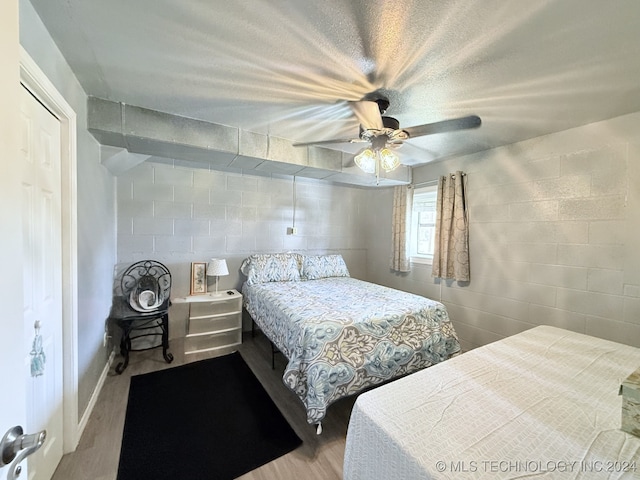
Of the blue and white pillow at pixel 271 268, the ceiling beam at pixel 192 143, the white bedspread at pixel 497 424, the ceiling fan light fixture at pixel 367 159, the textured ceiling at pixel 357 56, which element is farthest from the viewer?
the blue and white pillow at pixel 271 268

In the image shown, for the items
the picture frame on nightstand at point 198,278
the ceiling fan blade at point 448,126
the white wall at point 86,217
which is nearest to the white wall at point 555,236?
the ceiling fan blade at point 448,126

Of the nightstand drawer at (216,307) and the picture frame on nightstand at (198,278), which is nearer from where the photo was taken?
the nightstand drawer at (216,307)

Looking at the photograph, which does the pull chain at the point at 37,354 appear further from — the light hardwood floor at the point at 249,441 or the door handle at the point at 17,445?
the door handle at the point at 17,445

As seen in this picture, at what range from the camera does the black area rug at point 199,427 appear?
1.50 meters

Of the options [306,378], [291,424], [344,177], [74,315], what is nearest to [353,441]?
[306,378]

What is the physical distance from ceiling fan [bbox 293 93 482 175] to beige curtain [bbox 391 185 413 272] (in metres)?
1.61

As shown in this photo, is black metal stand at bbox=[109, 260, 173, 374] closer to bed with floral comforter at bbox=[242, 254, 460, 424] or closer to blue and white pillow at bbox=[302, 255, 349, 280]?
bed with floral comforter at bbox=[242, 254, 460, 424]

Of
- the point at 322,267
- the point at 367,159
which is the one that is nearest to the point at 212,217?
the point at 322,267

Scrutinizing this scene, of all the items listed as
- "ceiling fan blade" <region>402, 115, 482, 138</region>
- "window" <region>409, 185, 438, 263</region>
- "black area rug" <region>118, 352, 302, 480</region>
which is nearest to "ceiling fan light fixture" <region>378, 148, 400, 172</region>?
"ceiling fan blade" <region>402, 115, 482, 138</region>

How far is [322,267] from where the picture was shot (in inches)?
143

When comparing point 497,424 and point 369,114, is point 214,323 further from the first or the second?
point 497,424

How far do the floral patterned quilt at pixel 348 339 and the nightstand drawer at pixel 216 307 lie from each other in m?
0.58

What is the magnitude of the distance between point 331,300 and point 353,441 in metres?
1.47

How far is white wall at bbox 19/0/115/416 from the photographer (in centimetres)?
118
